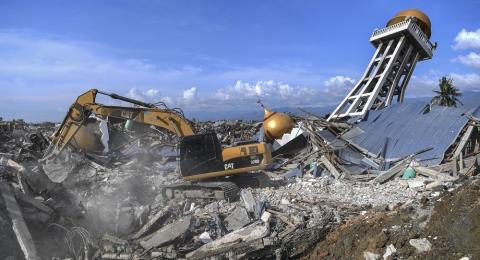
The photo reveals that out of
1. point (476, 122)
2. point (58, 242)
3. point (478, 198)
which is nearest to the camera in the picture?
point (478, 198)

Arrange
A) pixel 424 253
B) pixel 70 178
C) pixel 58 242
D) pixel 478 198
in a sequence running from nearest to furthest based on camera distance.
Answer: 1. pixel 424 253
2. pixel 478 198
3. pixel 58 242
4. pixel 70 178

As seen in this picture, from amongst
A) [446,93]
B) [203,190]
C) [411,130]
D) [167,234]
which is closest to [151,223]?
[167,234]

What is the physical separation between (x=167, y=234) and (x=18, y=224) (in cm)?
255

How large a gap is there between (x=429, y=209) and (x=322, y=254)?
207 cm

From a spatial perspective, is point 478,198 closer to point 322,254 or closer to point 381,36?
point 322,254

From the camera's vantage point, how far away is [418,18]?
1019 inches

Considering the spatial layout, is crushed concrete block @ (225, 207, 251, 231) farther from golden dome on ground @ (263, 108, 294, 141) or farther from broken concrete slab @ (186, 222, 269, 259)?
golden dome on ground @ (263, 108, 294, 141)

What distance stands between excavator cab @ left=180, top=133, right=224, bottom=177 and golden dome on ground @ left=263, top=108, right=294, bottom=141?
26.5 feet

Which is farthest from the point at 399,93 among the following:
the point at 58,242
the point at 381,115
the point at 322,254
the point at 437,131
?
the point at 58,242

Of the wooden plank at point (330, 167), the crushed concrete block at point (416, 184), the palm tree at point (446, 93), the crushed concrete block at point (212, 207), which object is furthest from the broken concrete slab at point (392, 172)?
the palm tree at point (446, 93)

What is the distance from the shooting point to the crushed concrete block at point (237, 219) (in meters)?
9.38

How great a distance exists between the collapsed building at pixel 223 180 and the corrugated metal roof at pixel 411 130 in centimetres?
4

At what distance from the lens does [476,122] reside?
1492cm

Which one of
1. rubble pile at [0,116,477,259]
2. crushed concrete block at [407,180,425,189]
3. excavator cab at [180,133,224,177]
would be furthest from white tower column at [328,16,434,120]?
excavator cab at [180,133,224,177]
